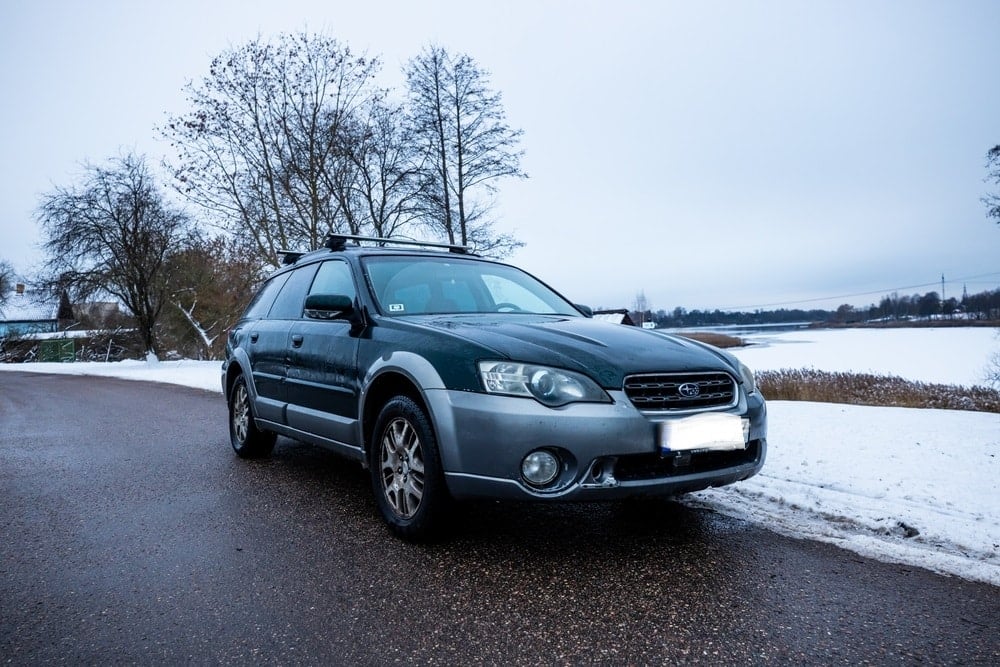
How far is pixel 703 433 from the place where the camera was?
299 cm

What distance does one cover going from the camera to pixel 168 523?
147 inches

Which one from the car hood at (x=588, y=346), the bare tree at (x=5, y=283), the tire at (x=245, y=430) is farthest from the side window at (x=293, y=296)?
the bare tree at (x=5, y=283)

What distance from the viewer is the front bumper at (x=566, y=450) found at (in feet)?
9.25

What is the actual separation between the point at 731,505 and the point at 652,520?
615 millimetres

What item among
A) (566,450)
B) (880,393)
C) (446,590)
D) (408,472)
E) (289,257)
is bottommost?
(880,393)

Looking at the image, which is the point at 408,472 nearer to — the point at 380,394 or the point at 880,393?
the point at 380,394

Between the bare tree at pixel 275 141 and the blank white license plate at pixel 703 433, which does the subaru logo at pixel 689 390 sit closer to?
the blank white license plate at pixel 703 433

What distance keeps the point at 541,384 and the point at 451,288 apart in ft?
5.40

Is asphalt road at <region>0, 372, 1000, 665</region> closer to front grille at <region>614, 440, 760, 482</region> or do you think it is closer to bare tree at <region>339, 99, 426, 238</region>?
front grille at <region>614, 440, 760, 482</region>

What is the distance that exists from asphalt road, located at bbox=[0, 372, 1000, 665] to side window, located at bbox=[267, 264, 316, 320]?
1426mm

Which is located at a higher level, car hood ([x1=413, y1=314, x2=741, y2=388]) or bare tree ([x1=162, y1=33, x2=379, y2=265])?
bare tree ([x1=162, y1=33, x2=379, y2=265])

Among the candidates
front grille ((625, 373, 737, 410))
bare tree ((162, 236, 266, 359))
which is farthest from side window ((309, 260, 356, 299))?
bare tree ((162, 236, 266, 359))

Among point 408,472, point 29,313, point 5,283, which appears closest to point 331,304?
point 408,472

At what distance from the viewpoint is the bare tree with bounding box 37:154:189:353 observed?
89.0 feet
